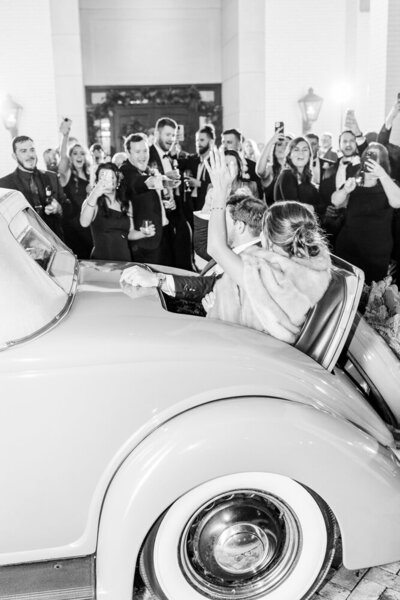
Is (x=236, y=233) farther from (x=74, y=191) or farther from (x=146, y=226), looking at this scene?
(x=74, y=191)

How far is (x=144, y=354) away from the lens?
2.00m

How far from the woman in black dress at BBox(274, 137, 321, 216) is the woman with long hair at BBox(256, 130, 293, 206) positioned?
657 millimetres

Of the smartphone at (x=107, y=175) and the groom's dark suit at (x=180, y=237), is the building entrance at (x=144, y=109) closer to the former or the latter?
the groom's dark suit at (x=180, y=237)

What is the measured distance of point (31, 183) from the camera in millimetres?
5602

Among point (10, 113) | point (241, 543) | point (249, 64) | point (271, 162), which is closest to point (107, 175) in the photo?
point (271, 162)

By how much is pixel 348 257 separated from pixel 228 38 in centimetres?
1064

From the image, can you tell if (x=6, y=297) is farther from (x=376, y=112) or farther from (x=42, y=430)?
(x=376, y=112)

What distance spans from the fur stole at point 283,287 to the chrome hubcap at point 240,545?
2.21ft

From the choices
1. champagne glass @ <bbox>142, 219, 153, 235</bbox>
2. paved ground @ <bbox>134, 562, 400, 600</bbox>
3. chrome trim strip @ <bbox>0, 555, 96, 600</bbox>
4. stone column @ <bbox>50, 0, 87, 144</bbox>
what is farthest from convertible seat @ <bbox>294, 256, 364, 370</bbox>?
stone column @ <bbox>50, 0, 87, 144</bbox>

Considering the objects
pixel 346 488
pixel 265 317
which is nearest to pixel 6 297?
pixel 265 317

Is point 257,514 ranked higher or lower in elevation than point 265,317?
lower

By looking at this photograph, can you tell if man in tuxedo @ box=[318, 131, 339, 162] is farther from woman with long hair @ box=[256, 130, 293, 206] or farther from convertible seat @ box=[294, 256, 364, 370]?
convertible seat @ box=[294, 256, 364, 370]

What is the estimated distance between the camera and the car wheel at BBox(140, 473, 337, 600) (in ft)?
6.82

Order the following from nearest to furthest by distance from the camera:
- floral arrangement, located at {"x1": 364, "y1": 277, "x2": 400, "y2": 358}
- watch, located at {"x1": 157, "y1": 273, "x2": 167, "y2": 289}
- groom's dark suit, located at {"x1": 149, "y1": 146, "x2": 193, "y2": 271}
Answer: watch, located at {"x1": 157, "y1": 273, "x2": 167, "y2": 289} → floral arrangement, located at {"x1": 364, "y1": 277, "x2": 400, "y2": 358} → groom's dark suit, located at {"x1": 149, "y1": 146, "x2": 193, "y2": 271}
